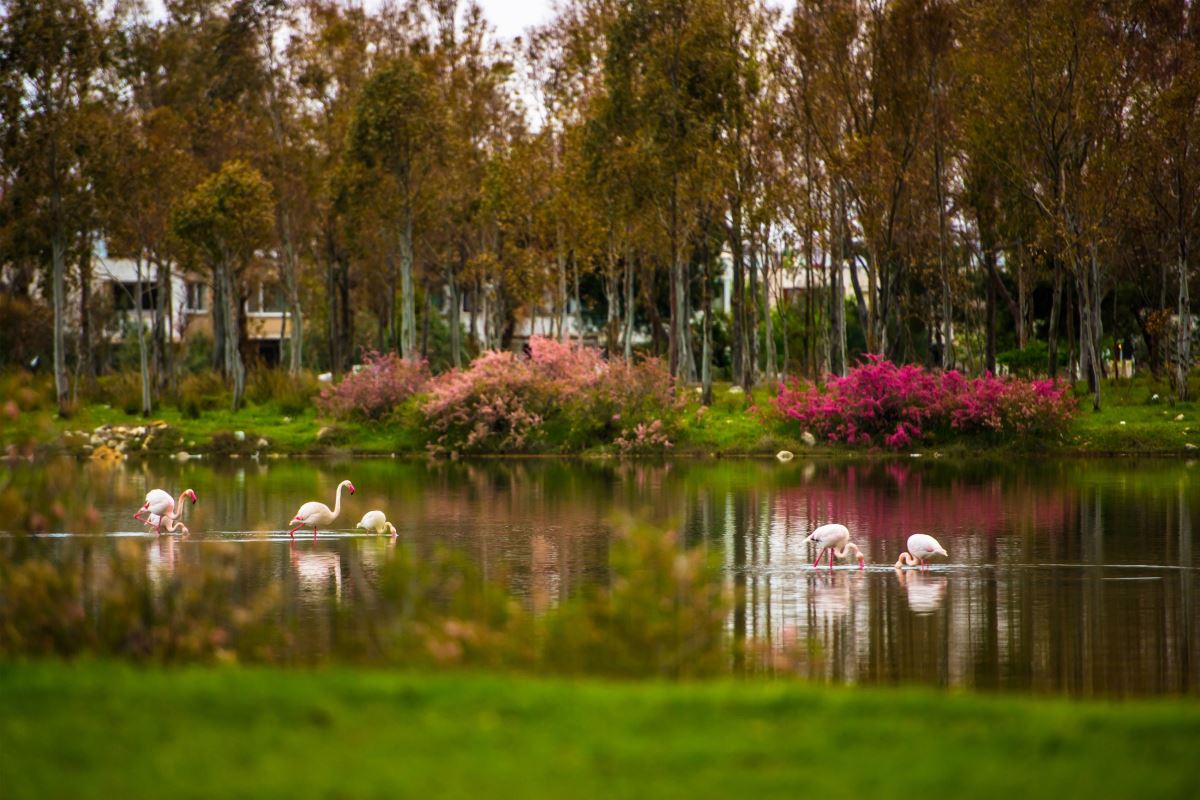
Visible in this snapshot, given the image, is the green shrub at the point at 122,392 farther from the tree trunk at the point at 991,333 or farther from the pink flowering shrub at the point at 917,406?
the tree trunk at the point at 991,333

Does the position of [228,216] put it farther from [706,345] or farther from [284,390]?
[706,345]

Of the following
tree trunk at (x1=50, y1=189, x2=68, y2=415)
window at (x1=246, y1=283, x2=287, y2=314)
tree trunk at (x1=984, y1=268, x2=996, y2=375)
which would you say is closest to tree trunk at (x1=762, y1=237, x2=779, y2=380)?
tree trunk at (x1=984, y1=268, x2=996, y2=375)

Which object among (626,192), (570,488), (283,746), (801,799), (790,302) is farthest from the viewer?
(790,302)

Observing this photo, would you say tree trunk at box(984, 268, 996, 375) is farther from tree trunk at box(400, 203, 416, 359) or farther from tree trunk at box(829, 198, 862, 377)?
tree trunk at box(400, 203, 416, 359)

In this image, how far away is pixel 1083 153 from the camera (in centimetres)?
4869

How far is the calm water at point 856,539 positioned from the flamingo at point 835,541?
312 millimetres

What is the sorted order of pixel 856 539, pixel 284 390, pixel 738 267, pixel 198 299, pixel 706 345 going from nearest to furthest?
1. pixel 856 539
2. pixel 738 267
3. pixel 284 390
4. pixel 706 345
5. pixel 198 299

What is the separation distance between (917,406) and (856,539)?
76.8 feet

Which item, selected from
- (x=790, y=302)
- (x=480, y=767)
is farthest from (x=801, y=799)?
(x=790, y=302)

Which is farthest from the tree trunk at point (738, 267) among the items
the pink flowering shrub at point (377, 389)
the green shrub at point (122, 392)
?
the green shrub at point (122, 392)

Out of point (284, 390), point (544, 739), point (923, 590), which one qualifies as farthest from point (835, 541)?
point (284, 390)

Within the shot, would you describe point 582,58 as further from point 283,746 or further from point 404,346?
point 283,746

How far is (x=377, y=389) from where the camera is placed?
51.3 metres

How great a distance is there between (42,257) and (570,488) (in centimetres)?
3139
